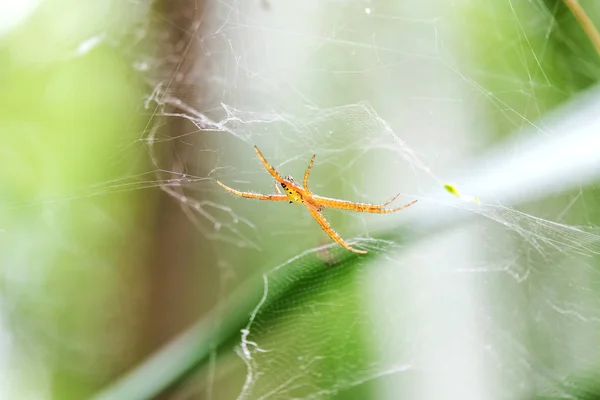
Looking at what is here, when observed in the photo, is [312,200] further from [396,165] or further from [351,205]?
[396,165]

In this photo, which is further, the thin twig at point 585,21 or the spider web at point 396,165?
the spider web at point 396,165

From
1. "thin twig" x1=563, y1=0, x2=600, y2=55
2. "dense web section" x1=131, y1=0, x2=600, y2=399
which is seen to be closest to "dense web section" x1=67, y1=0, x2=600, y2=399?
"dense web section" x1=131, y1=0, x2=600, y2=399

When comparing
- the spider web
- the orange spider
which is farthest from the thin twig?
the orange spider

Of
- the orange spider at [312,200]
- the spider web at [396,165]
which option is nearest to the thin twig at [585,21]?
the spider web at [396,165]

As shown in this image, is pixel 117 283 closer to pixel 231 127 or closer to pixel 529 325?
pixel 231 127

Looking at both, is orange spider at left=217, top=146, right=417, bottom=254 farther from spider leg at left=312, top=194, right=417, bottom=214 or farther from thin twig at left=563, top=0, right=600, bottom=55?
thin twig at left=563, top=0, right=600, bottom=55

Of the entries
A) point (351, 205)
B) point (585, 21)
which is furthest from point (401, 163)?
point (585, 21)

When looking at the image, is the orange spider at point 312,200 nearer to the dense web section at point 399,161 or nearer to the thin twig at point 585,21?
the dense web section at point 399,161

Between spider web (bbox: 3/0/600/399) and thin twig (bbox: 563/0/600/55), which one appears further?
spider web (bbox: 3/0/600/399)
